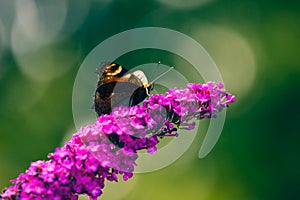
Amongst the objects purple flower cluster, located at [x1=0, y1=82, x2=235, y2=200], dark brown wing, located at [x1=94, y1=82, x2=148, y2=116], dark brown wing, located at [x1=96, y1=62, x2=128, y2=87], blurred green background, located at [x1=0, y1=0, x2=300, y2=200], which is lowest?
purple flower cluster, located at [x1=0, y1=82, x2=235, y2=200]

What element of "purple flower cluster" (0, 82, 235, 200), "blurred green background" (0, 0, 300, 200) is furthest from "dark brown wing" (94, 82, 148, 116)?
"blurred green background" (0, 0, 300, 200)

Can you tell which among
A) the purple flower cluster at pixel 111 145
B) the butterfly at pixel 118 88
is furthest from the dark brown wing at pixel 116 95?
the purple flower cluster at pixel 111 145

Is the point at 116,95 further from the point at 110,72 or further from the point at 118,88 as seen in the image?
the point at 110,72

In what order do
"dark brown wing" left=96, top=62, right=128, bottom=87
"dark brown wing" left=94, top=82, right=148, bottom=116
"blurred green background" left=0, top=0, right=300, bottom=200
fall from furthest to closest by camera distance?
"blurred green background" left=0, top=0, right=300, bottom=200 → "dark brown wing" left=96, top=62, right=128, bottom=87 → "dark brown wing" left=94, top=82, right=148, bottom=116

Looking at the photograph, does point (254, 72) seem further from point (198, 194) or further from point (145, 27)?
point (145, 27)

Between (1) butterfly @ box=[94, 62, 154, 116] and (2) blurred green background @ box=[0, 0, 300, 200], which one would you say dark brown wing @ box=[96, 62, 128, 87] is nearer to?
(1) butterfly @ box=[94, 62, 154, 116]

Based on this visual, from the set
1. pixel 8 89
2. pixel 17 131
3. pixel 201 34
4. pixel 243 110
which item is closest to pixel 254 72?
pixel 243 110
